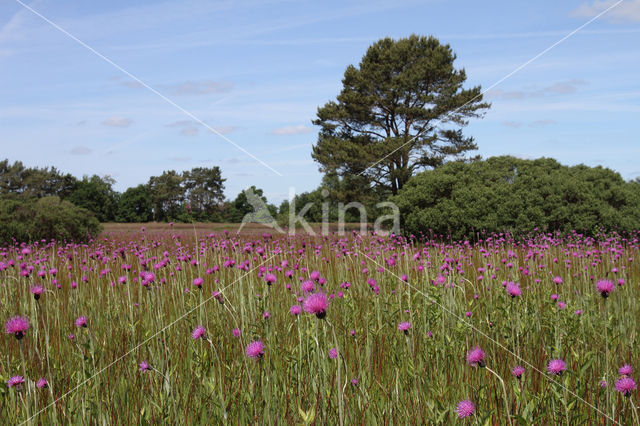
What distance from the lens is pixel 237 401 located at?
289 cm

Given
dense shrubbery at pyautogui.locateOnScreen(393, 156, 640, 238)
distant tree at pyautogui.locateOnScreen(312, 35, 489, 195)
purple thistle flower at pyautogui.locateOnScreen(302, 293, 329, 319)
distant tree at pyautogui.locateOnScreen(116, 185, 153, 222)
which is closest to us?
purple thistle flower at pyautogui.locateOnScreen(302, 293, 329, 319)

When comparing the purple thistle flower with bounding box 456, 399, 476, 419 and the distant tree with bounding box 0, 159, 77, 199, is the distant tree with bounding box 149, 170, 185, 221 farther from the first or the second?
the purple thistle flower with bounding box 456, 399, 476, 419

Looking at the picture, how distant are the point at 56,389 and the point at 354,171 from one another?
72.5ft

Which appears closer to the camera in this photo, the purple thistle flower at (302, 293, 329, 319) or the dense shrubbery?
the purple thistle flower at (302, 293, 329, 319)

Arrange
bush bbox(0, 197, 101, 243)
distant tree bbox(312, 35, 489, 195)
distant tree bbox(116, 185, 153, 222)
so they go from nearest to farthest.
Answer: bush bbox(0, 197, 101, 243) → distant tree bbox(312, 35, 489, 195) → distant tree bbox(116, 185, 153, 222)

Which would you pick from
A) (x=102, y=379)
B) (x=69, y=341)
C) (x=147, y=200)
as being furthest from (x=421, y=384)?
(x=147, y=200)

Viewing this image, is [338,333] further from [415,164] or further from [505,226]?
[415,164]

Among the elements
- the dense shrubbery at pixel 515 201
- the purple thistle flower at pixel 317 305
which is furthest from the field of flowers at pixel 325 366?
the dense shrubbery at pixel 515 201

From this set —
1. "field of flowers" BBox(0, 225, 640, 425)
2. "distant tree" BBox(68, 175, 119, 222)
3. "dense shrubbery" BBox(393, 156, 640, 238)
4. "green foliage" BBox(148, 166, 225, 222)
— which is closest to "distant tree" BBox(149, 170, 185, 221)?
"green foliage" BBox(148, 166, 225, 222)

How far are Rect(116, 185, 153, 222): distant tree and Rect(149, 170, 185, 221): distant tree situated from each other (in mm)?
2571

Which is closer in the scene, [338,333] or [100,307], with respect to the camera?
[338,333]

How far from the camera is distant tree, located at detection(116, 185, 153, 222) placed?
4725 centimetres

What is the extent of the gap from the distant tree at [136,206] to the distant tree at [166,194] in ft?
8.43

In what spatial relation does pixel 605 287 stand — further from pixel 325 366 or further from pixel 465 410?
pixel 325 366
